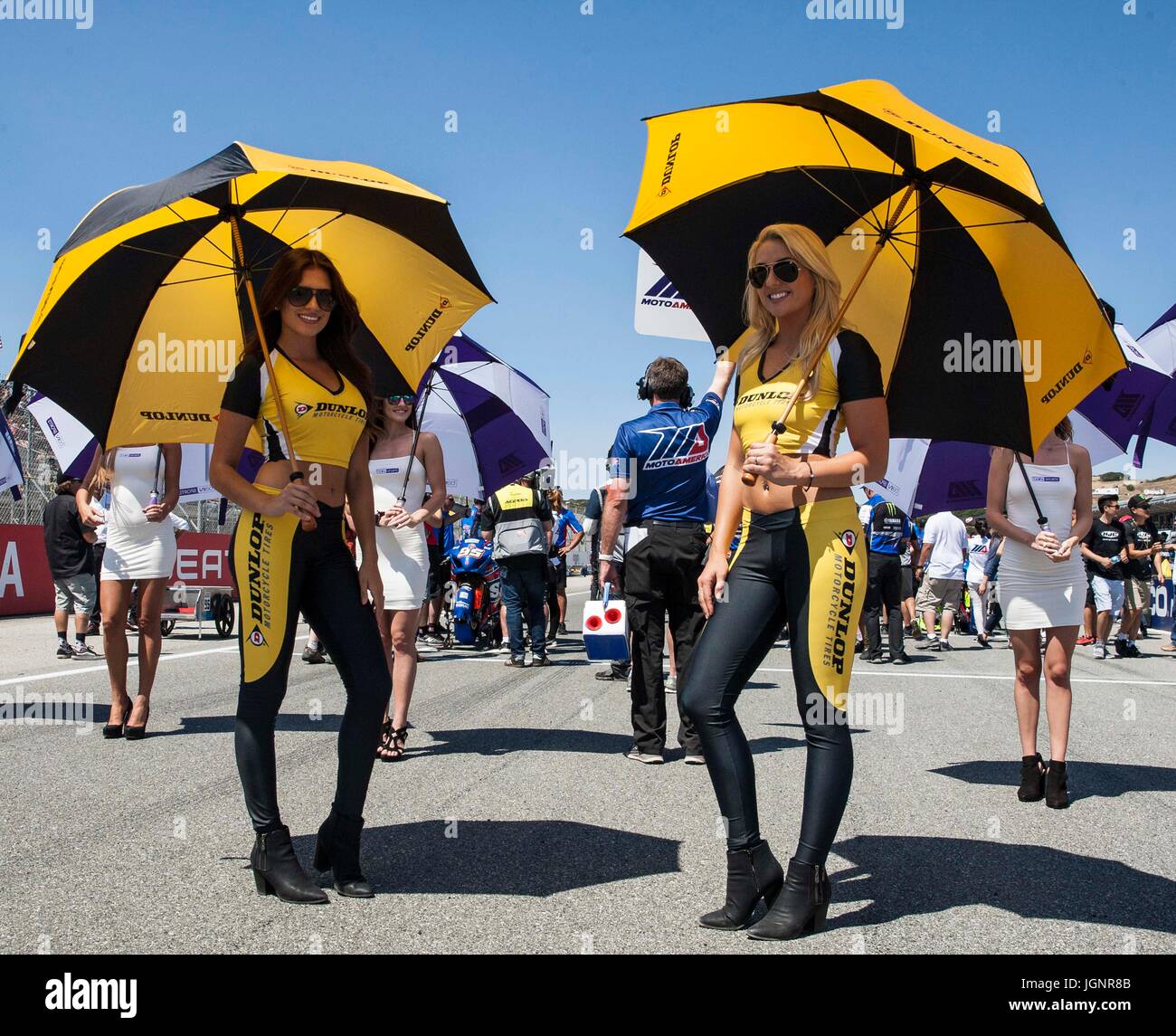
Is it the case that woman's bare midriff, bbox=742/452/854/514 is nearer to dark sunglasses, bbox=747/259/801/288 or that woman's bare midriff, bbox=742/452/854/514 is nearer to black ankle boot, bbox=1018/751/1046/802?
dark sunglasses, bbox=747/259/801/288

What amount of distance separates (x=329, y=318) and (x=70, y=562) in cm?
965

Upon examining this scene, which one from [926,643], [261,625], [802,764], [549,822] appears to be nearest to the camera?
[261,625]

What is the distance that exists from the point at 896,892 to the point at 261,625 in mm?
2311

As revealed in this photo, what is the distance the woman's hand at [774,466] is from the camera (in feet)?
10.5

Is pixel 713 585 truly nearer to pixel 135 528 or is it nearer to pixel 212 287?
pixel 212 287

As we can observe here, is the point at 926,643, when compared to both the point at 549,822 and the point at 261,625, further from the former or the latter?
the point at 261,625

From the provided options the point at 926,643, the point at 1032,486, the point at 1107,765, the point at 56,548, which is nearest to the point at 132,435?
the point at 1032,486

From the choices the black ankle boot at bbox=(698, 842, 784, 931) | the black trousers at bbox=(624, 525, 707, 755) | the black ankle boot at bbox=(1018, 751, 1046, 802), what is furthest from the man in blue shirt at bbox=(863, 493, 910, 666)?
the black ankle boot at bbox=(698, 842, 784, 931)

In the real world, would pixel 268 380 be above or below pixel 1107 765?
above

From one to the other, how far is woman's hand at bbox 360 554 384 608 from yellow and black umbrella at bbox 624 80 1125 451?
5.36ft

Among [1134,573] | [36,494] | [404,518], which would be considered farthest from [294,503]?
[36,494]

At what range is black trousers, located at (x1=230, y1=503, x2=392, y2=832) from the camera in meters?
3.58

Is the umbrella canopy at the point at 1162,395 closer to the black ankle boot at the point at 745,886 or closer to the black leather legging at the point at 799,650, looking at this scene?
the black leather legging at the point at 799,650

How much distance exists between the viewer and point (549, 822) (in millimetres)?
4668
